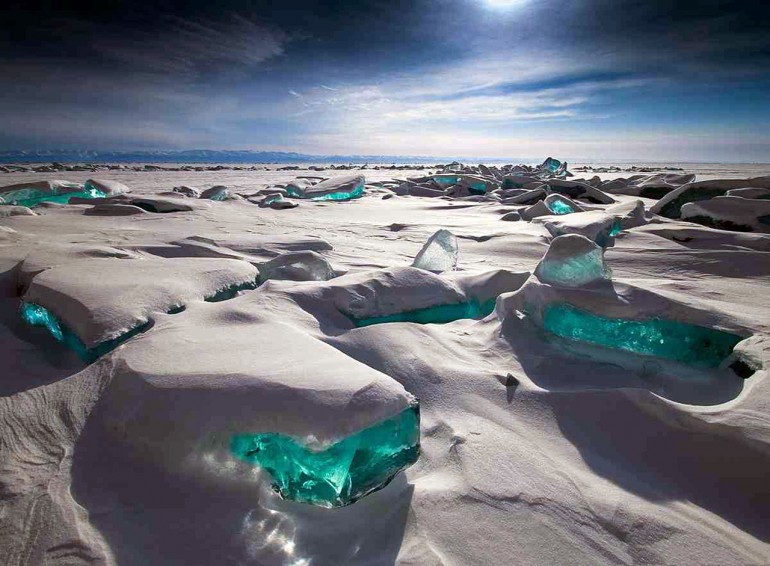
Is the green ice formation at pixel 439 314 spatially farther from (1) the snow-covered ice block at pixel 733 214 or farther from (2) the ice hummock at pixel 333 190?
(2) the ice hummock at pixel 333 190

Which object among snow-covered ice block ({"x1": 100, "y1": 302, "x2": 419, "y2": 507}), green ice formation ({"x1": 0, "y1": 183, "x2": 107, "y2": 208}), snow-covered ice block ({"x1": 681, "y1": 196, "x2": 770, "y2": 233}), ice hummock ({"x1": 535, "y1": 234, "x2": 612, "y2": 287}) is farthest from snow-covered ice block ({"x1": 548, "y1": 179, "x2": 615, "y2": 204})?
green ice formation ({"x1": 0, "y1": 183, "x2": 107, "y2": 208})

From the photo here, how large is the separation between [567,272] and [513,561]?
1200 mm

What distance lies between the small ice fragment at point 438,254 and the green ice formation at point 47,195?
503 centimetres

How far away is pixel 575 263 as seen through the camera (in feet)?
5.37

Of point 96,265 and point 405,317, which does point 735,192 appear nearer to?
point 405,317

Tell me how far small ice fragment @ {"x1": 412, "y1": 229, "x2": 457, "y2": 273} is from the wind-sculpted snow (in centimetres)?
45

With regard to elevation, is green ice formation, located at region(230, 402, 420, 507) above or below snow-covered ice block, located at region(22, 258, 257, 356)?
below

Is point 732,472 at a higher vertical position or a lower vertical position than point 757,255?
lower

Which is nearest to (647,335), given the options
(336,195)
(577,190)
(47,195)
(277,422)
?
(277,422)

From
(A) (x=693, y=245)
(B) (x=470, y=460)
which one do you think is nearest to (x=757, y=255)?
(A) (x=693, y=245)

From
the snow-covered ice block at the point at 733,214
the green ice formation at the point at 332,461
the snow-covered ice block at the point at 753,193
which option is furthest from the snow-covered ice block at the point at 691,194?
the green ice formation at the point at 332,461

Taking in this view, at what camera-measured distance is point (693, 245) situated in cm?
275

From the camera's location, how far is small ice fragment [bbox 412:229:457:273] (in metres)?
2.26

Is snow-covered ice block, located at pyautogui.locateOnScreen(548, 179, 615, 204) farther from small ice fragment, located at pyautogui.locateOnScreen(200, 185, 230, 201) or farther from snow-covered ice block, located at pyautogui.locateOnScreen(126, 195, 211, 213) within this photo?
snow-covered ice block, located at pyautogui.locateOnScreen(126, 195, 211, 213)
